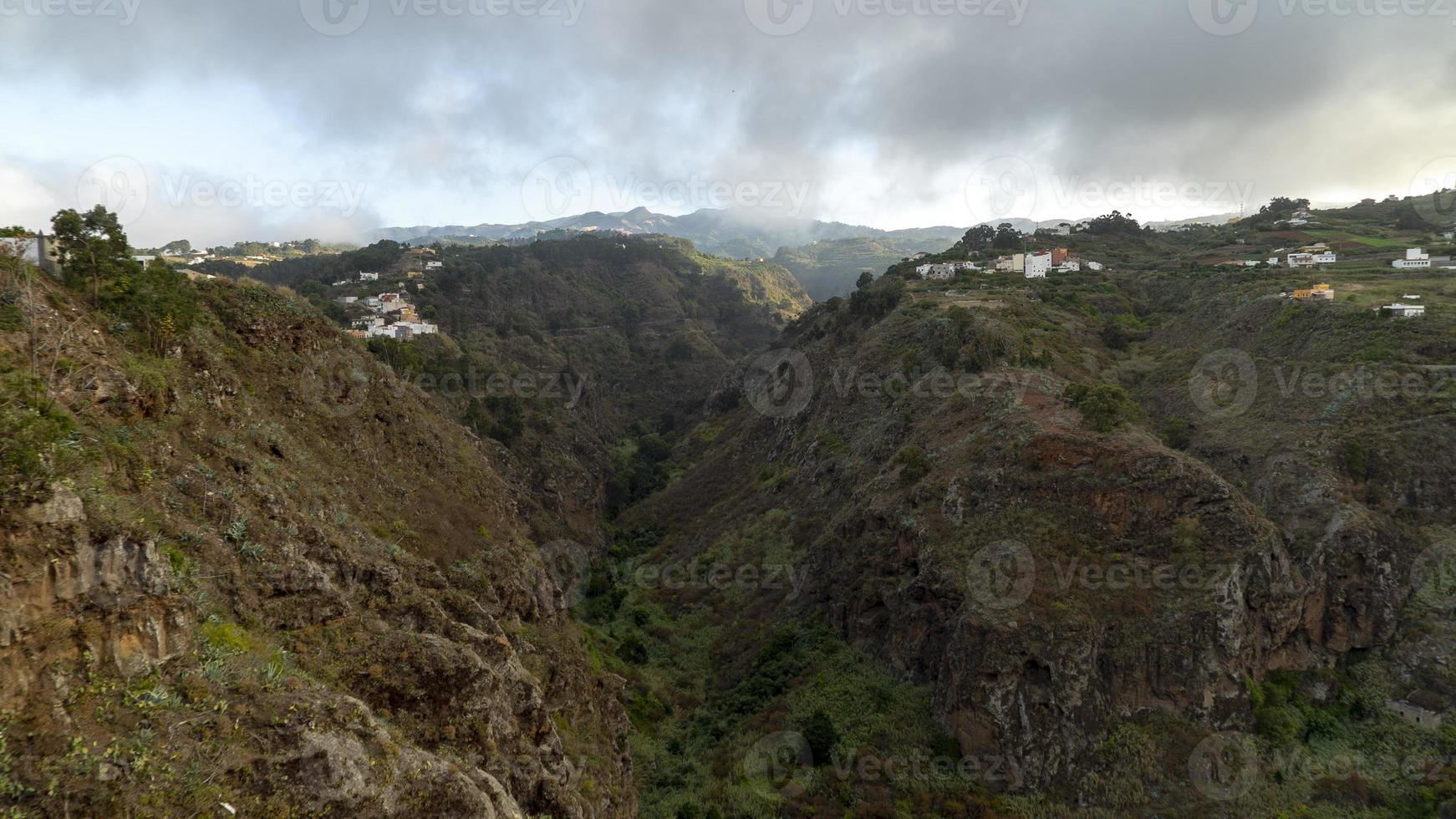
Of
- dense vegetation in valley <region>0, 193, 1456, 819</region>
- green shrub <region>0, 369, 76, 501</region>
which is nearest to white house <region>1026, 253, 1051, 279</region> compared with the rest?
dense vegetation in valley <region>0, 193, 1456, 819</region>

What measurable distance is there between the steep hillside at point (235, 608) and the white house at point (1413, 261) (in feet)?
216

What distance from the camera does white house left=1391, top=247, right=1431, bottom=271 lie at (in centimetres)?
4947

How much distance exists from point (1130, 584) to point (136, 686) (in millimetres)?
26455

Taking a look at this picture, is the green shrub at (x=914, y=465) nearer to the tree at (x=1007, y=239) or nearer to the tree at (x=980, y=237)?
the tree at (x=1007, y=239)

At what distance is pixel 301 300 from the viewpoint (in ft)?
83.4

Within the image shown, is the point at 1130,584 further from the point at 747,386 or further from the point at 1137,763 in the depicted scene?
the point at 747,386

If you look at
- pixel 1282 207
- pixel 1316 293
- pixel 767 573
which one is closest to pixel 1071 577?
pixel 767 573

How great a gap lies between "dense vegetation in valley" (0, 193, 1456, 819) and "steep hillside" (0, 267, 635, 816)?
60 mm

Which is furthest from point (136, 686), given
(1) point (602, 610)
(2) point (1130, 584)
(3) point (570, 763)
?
(1) point (602, 610)

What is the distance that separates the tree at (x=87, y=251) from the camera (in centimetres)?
1333

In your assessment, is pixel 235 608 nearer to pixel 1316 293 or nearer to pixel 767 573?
pixel 767 573

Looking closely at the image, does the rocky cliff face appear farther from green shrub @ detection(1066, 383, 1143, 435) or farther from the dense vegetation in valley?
green shrub @ detection(1066, 383, 1143, 435)

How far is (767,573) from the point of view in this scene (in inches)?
1443

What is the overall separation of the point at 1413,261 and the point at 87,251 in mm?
74690
